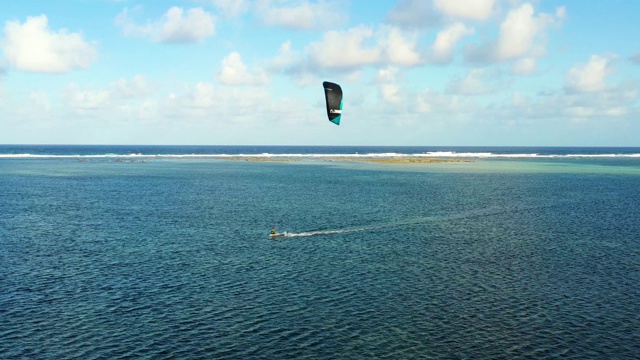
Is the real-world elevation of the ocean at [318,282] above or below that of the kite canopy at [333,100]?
below

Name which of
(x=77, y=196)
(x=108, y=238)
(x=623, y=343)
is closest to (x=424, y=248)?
Answer: (x=623, y=343)

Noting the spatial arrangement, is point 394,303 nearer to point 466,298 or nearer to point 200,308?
point 466,298

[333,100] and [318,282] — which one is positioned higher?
[333,100]

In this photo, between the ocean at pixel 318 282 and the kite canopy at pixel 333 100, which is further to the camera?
the kite canopy at pixel 333 100

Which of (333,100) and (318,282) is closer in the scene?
(318,282)
